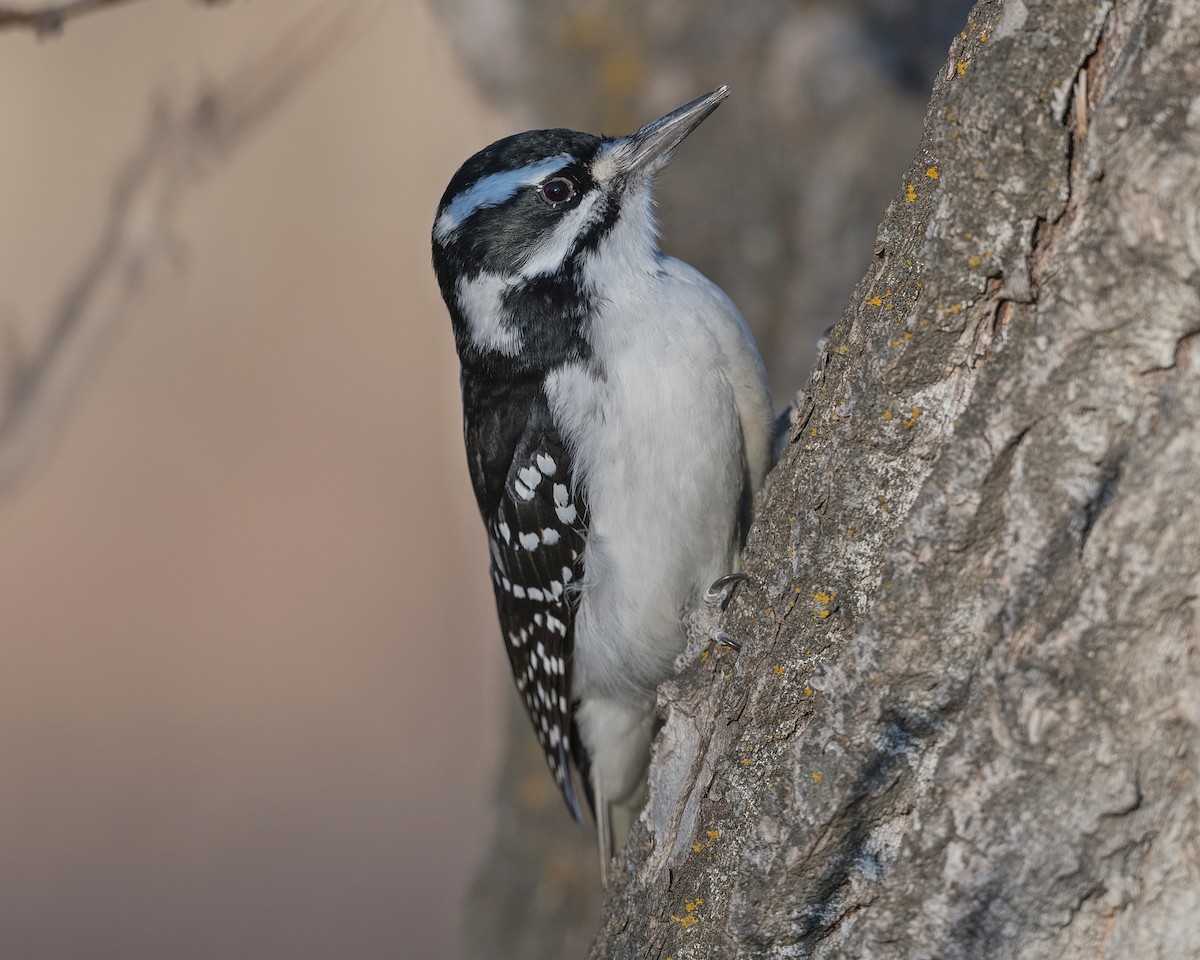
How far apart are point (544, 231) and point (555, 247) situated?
0.18 feet

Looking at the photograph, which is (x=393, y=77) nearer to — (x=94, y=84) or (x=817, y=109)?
(x=94, y=84)

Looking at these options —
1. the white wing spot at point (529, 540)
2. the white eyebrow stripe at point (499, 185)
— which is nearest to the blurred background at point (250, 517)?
the white eyebrow stripe at point (499, 185)

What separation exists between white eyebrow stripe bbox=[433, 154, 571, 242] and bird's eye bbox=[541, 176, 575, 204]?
0.09 feet

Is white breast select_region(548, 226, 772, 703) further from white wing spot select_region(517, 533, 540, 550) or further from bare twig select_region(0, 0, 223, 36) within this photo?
bare twig select_region(0, 0, 223, 36)

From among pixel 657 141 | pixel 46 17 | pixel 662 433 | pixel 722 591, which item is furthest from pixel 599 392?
pixel 46 17

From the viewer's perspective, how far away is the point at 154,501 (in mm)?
8711

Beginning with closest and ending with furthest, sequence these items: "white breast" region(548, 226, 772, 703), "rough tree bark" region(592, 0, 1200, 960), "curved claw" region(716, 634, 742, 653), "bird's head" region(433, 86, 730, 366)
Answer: "rough tree bark" region(592, 0, 1200, 960)
"curved claw" region(716, 634, 742, 653)
"white breast" region(548, 226, 772, 703)
"bird's head" region(433, 86, 730, 366)

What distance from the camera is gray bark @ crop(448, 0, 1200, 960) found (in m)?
1.73

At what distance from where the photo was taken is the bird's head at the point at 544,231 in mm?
3320

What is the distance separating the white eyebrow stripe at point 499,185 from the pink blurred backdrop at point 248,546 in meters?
3.29

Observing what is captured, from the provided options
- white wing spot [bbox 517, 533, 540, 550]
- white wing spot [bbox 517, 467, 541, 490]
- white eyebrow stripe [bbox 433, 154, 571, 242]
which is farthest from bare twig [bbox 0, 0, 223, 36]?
white wing spot [bbox 517, 533, 540, 550]

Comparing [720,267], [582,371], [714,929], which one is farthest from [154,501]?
[714,929]

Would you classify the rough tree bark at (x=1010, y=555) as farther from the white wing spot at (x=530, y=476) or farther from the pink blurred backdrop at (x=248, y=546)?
the pink blurred backdrop at (x=248, y=546)

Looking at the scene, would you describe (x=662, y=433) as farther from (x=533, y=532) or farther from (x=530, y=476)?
(x=533, y=532)
